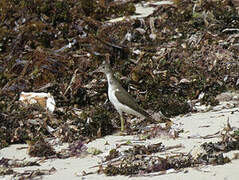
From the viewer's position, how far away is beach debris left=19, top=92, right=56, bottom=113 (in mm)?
8781

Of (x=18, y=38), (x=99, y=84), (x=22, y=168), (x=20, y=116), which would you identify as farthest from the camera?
(x=18, y=38)

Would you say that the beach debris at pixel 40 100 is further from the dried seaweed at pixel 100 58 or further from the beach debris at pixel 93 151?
the beach debris at pixel 93 151

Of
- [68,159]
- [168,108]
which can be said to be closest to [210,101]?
[168,108]

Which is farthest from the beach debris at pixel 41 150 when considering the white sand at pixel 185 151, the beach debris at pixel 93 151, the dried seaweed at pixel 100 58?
the dried seaweed at pixel 100 58

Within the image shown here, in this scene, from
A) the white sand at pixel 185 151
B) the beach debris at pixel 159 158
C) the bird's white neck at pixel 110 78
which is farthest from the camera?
the bird's white neck at pixel 110 78

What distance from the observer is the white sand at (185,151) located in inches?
222

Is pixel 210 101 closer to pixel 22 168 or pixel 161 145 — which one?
pixel 161 145

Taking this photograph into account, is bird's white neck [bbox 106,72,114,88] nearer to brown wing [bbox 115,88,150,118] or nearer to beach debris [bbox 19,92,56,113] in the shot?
brown wing [bbox 115,88,150,118]

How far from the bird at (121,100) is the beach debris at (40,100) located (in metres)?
0.82

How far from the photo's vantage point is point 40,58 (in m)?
9.91

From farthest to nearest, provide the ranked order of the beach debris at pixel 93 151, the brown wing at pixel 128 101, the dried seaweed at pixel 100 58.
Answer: the dried seaweed at pixel 100 58 < the brown wing at pixel 128 101 < the beach debris at pixel 93 151

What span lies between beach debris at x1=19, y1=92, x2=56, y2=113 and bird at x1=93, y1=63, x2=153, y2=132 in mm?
817

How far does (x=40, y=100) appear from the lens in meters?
8.90

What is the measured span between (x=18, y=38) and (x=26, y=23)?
1.52 ft
